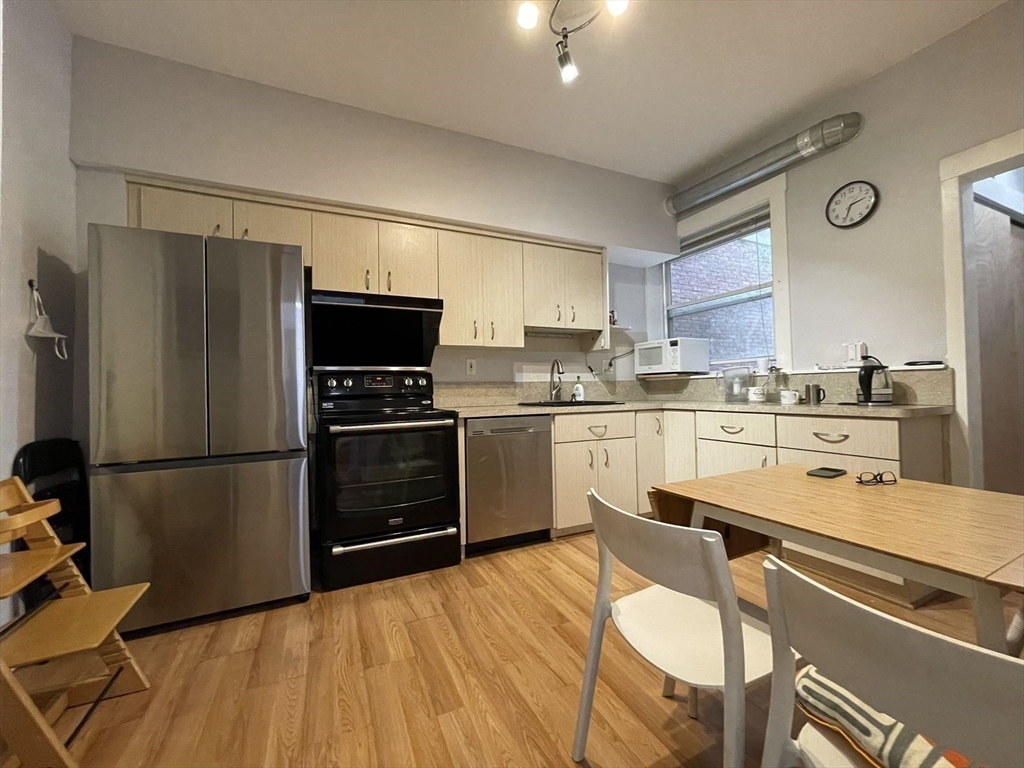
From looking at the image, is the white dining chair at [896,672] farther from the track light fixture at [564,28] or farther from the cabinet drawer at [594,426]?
the cabinet drawer at [594,426]

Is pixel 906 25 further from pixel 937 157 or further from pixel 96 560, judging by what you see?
pixel 96 560

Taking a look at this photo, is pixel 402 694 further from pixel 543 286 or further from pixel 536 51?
pixel 536 51

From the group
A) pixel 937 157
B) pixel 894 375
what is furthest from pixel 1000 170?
pixel 894 375

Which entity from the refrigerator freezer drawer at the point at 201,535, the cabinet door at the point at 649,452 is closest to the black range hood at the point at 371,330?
the refrigerator freezer drawer at the point at 201,535

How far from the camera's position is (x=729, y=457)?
2.61 metres

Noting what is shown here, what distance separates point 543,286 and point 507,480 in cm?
152

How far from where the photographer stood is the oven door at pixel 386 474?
218cm

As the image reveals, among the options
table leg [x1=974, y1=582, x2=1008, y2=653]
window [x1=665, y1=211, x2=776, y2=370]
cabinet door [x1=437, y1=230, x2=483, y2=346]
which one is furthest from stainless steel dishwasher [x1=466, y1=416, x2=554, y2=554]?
table leg [x1=974, y1=582, x2=1008, y2=653]

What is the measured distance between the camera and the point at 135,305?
179 cm

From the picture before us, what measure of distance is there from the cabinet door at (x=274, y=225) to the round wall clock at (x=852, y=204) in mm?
3262

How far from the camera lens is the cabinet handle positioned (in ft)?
6.72

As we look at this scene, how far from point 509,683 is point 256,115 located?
10.2ft

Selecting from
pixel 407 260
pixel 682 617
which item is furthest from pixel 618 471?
pixel 407 260

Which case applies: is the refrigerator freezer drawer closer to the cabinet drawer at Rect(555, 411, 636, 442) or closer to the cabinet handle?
the cabinet drawer at Rect(555, 411, 636, 442)
